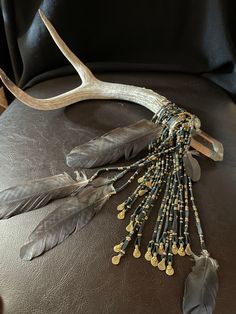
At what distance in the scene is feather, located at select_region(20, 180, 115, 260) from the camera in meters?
0.56

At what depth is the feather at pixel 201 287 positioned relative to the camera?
0.49m

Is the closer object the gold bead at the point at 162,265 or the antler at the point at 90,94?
the gold bead at the point at 162,265

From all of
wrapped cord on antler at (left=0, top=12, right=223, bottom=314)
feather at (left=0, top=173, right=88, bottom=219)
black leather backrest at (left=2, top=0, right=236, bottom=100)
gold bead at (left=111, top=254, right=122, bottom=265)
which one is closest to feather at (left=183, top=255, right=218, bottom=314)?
wrapped cord on antler at (left=0, top=12, right=223, bottom=314)

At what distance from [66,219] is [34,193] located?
76mm

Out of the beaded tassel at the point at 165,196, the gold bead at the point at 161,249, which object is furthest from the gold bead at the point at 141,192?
the gold bead at the point at 161,249

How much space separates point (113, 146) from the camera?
0.70 m

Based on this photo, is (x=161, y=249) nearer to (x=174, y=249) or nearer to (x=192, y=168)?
(x=174, y=249)

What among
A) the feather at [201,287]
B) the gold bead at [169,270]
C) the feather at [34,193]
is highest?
the feather at [34,193]

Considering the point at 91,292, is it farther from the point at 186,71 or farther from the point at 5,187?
the point at 186,71

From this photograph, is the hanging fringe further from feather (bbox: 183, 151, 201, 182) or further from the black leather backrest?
the black leather backrest

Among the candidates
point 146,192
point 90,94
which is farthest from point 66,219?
point 90,94

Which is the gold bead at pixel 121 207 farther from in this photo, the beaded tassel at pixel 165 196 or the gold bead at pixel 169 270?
the gold bead at pixel 169 270

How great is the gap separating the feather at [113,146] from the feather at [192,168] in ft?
0.27

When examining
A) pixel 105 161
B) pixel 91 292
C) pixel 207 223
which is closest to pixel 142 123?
pixel 105 161
